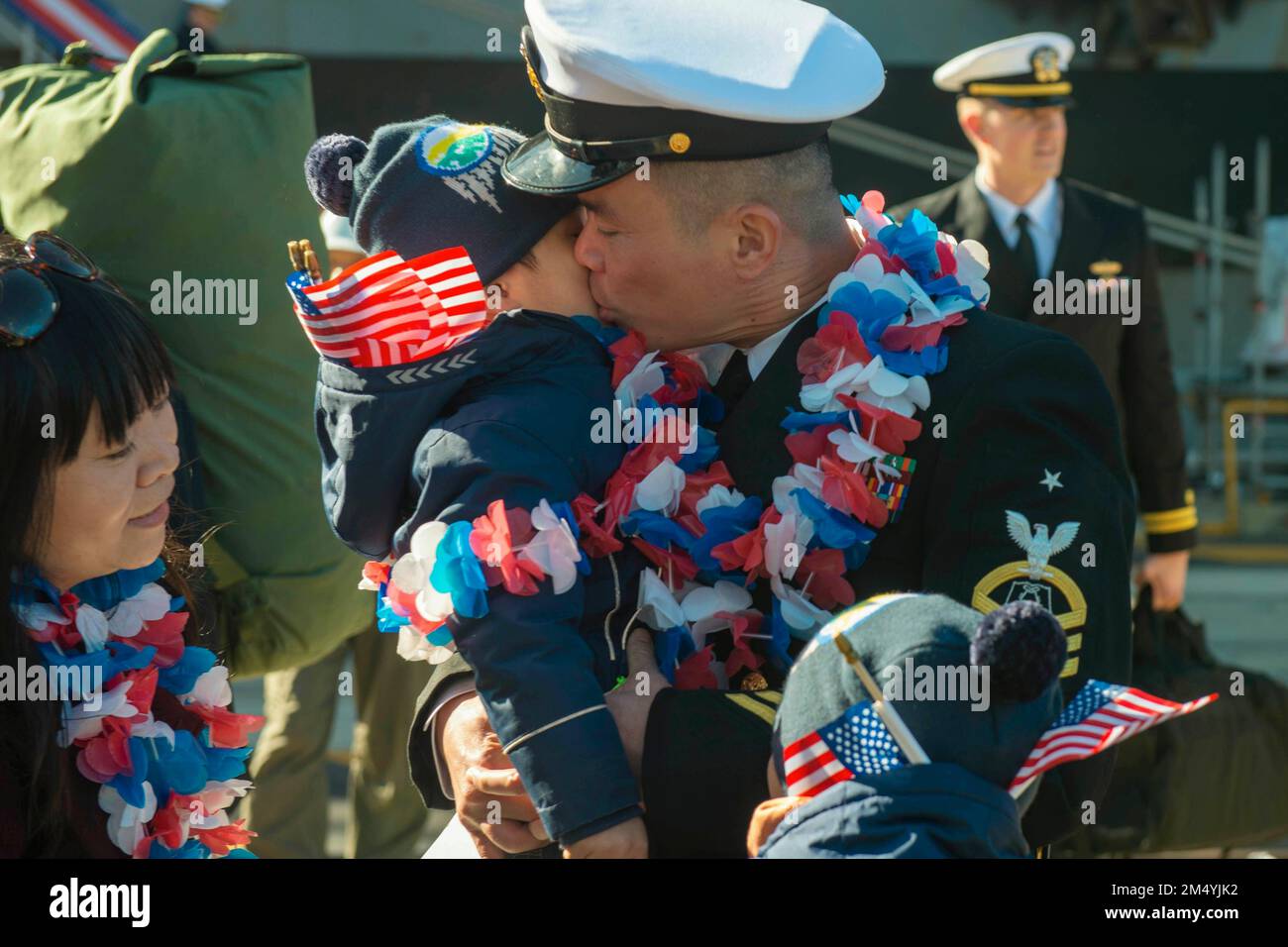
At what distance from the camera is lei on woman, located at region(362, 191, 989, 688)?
2221mm

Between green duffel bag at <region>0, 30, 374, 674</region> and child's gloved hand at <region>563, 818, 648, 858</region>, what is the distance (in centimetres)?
174

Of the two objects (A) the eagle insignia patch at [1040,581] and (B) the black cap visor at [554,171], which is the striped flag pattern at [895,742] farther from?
(B) the black cap visor at [554,171]

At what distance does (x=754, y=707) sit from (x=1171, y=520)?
349cm

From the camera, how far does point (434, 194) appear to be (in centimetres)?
242

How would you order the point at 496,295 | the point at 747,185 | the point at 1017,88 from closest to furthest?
the point at 747,185, the point at 496,295, the point at 1017,88

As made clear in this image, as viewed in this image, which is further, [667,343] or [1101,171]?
[1101,171]

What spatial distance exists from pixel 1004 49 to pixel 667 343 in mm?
3842

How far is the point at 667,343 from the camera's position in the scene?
2400 mm

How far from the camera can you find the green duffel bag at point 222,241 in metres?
3.45

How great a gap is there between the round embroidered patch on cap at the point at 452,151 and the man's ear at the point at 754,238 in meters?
0.39

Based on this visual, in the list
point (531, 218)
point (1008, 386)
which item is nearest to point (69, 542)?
point (531, 218)

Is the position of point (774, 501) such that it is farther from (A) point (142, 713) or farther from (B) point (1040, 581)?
(A) point (142, 713)

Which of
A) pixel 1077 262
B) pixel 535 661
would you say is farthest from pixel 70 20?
pixel 535 661
